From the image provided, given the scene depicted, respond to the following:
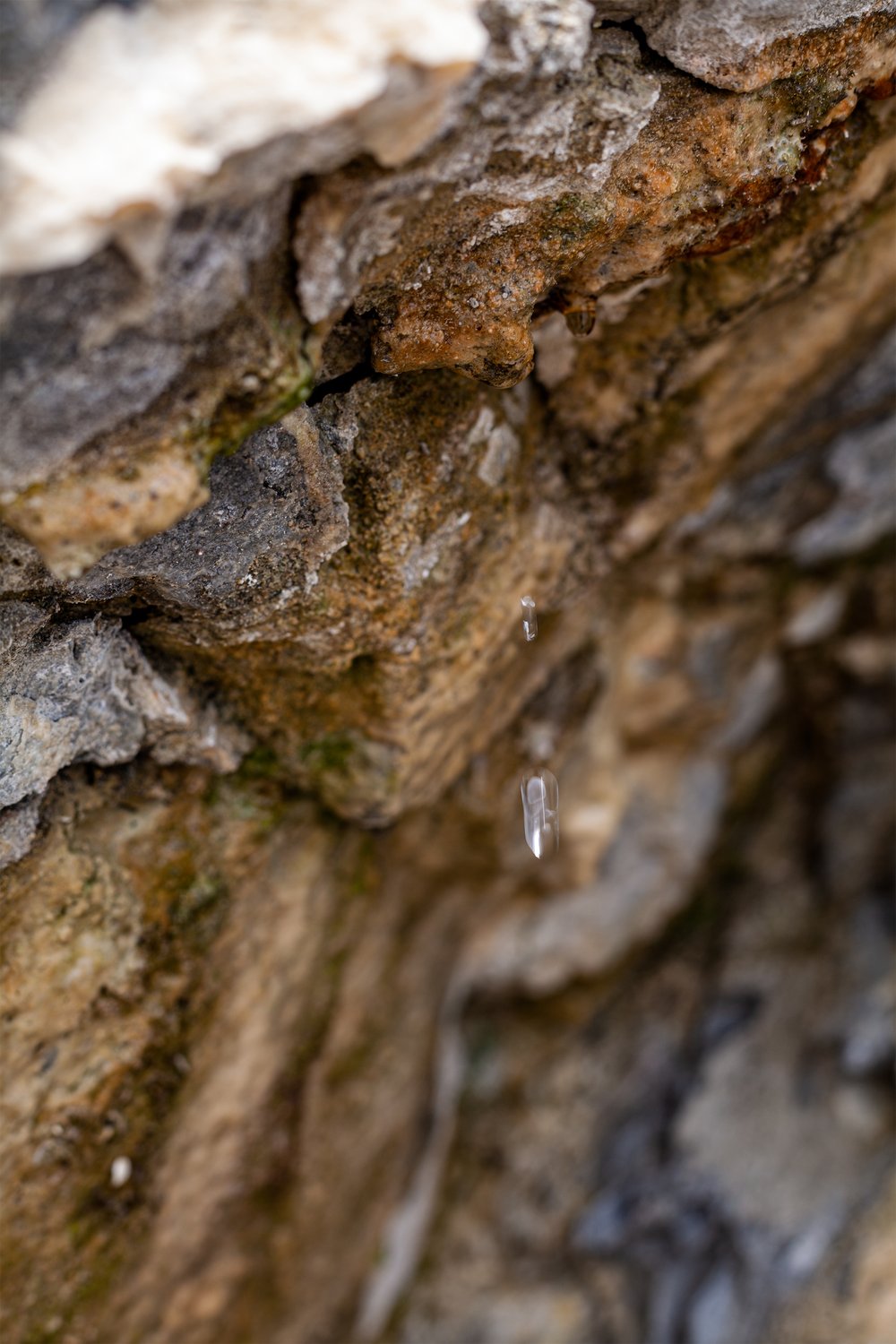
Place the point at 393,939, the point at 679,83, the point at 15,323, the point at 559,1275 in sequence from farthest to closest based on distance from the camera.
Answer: the point at 559,1275 → the point at 393,939 → the point at 679,83 → the point at 15,323

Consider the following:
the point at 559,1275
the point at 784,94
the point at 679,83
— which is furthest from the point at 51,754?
the point at 559,1275

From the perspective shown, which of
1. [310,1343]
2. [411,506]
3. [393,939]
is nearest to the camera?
[411,506]

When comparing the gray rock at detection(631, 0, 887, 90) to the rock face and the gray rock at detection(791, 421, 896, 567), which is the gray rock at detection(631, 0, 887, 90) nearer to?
the rock face

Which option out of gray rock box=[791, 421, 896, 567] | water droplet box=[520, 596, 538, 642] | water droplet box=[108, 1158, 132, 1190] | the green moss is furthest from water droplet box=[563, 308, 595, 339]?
water droplet box=[108, 1158, 132, 1190]

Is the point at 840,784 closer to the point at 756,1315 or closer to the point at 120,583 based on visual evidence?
the point at 756,1315

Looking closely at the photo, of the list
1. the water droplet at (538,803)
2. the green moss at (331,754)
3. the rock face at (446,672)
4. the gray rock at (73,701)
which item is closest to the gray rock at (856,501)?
the rock face at (446,672)

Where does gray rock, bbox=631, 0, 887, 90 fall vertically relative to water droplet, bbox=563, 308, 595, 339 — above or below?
above
